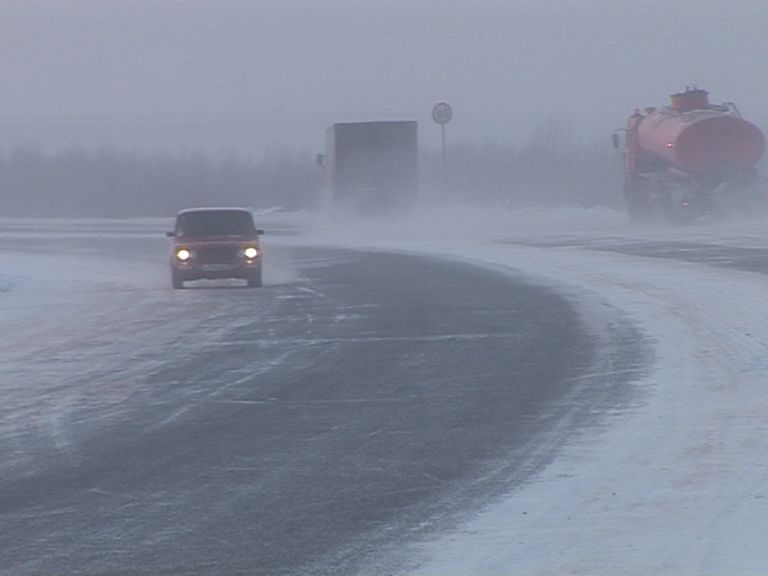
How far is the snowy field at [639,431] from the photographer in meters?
7.99

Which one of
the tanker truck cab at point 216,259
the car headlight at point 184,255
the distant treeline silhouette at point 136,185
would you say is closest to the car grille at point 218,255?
the tanker truck cab at point 216,259

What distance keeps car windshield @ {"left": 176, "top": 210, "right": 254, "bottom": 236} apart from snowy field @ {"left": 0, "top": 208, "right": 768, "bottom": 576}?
131 cm

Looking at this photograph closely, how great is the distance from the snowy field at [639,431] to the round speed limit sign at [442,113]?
20153mm

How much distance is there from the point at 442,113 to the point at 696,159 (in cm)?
1218

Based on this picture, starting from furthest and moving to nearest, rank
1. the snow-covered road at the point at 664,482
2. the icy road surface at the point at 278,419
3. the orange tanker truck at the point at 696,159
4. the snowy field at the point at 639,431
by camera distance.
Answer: the orange tanker truck at the point at 696,159
the icy road surface at the point at 278,419
the snowy field at the point at 639,431
the snow-covered road at the point at 664,482

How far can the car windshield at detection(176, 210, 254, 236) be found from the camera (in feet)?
100

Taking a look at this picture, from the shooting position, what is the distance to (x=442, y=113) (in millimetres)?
55375

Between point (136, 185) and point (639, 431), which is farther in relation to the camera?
point (136, 185)

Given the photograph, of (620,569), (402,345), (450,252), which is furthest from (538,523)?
(450,252)

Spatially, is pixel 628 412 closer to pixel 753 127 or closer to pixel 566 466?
pixel 566 466

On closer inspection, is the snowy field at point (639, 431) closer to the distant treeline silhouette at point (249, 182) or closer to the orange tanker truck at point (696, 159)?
the orange tanker truck at point (696, 159)

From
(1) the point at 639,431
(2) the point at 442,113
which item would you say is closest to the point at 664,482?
(1) the point at 639,431

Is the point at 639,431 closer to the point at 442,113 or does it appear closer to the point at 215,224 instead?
the point at 215,224

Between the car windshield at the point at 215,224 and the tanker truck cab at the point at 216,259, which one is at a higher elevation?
the car windshield at the point at 215,224
